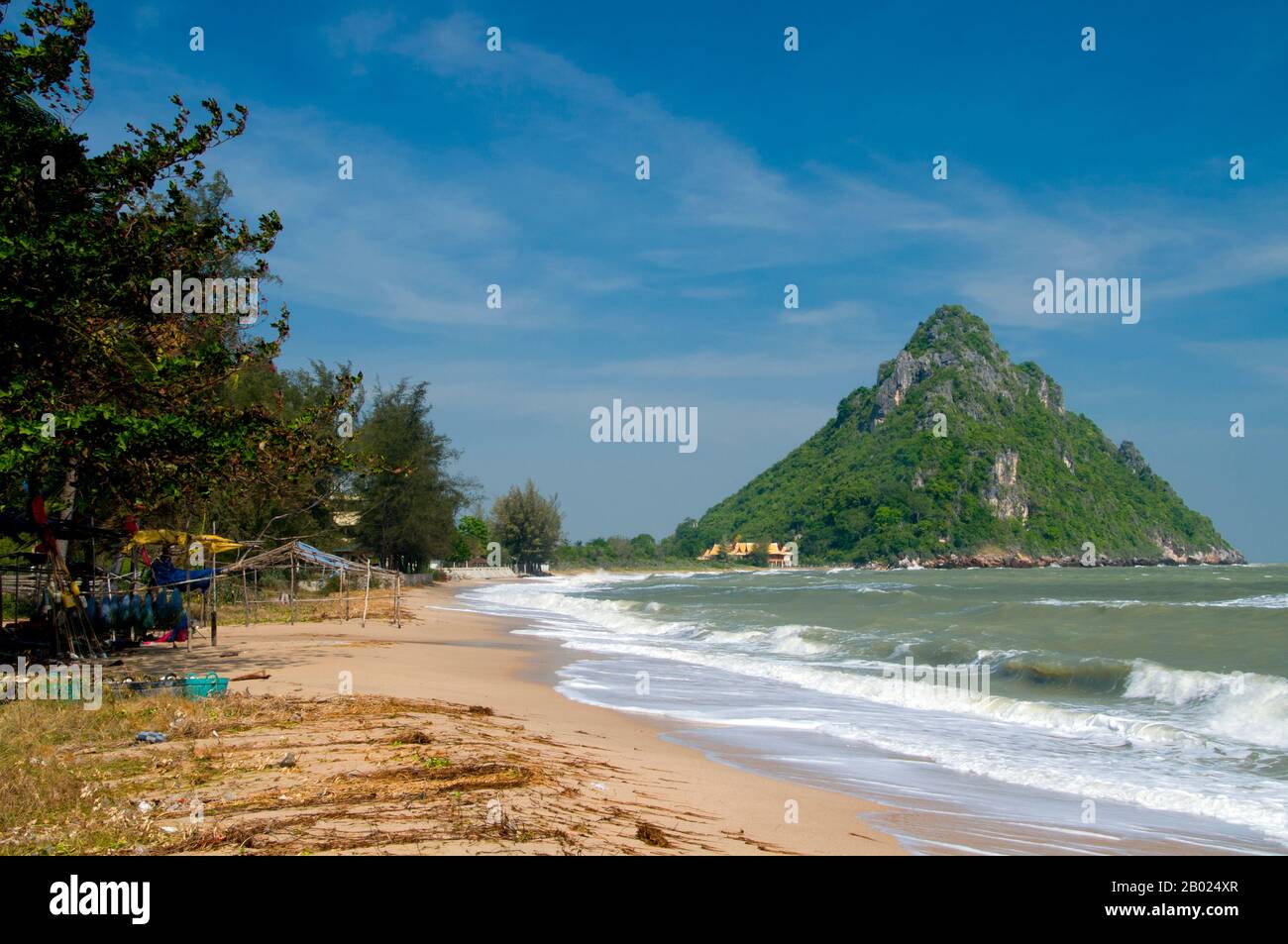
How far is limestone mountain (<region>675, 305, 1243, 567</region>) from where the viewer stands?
139 meters

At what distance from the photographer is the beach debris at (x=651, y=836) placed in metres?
5.45

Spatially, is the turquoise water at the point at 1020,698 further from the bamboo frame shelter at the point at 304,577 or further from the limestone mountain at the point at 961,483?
the limestone mountain at the point at 961,483

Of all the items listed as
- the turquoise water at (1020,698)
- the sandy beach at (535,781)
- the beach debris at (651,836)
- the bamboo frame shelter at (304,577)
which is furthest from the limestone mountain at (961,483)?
the beach debris at (651,836)

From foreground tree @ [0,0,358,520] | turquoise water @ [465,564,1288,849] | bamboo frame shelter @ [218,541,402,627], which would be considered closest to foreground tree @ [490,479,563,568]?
bamboo frame shelter @ [218,541,402,627]

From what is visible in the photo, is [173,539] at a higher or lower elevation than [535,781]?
higher

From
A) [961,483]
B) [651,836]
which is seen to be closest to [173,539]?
[651,836]

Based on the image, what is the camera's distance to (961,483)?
5694 inches

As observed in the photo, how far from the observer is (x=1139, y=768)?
9.55 m

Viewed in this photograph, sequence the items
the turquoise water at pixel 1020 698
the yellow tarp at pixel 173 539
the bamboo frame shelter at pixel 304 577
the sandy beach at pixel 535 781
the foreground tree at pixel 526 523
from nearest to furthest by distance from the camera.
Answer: the sandy beach at pixel 535 781 → the turquoise water at pixel 1020 698 → the yellow tarp at pixel 173 539 → the bamboo frame shelter at pixel 304 577 → the foreground tree at pixel 526 523

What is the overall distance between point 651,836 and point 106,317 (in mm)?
10481

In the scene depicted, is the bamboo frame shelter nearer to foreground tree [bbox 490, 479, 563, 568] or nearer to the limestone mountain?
A: foreground tree [bbox 490, 479, 563, 568]

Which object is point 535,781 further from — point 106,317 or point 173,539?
point 173,539

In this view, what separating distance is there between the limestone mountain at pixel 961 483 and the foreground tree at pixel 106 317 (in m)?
113
